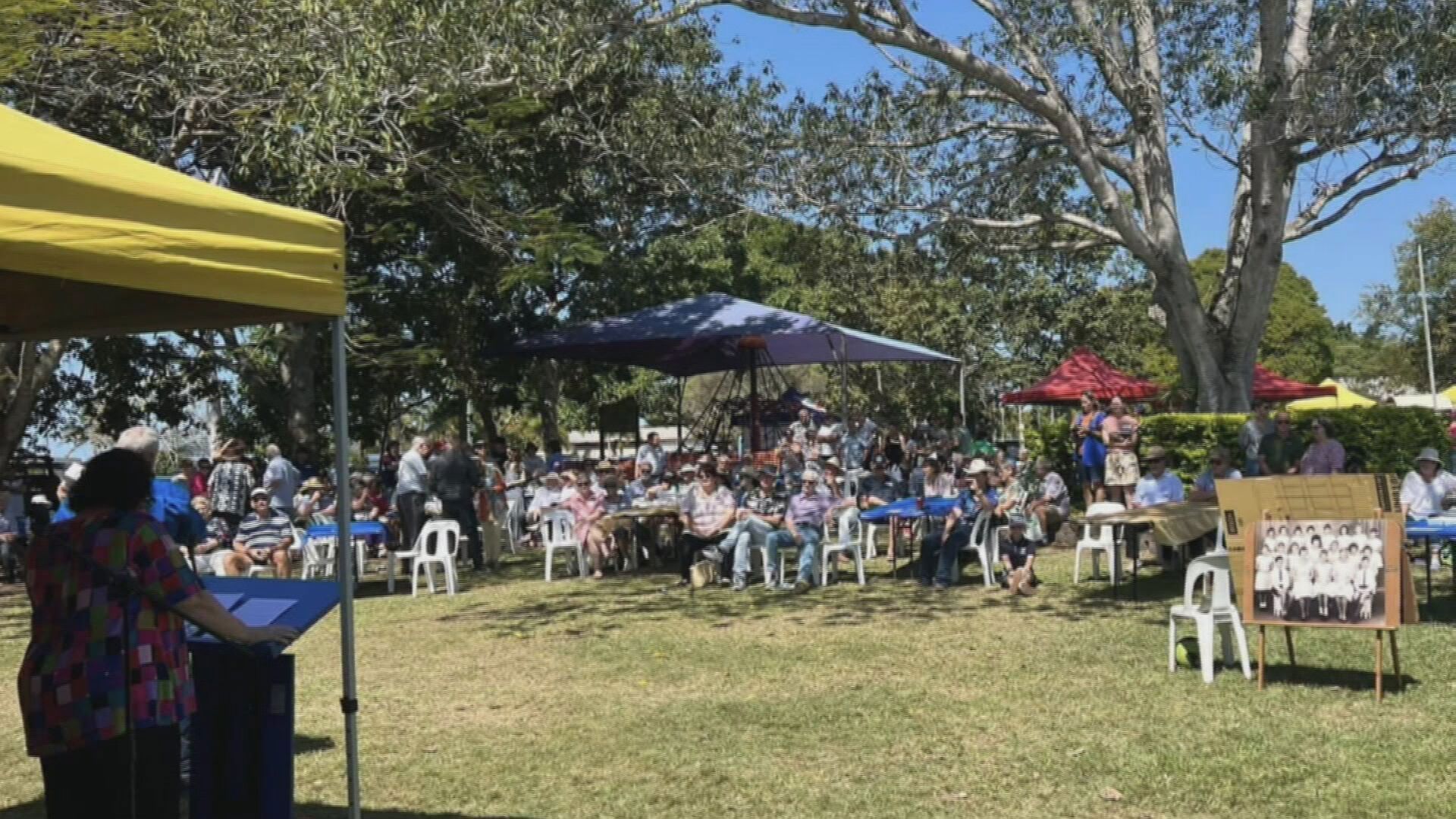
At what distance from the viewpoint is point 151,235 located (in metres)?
3.39

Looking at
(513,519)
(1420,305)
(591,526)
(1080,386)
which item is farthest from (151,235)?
(1420,305)

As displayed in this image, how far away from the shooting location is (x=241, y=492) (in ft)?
43.2

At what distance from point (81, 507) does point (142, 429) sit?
1.46 meters

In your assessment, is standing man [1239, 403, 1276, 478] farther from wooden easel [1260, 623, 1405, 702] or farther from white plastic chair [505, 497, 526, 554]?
white plastic chair [505, 497, 526, 554]

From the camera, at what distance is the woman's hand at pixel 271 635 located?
370cm

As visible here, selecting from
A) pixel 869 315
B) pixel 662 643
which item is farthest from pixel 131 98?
pixel 869 315

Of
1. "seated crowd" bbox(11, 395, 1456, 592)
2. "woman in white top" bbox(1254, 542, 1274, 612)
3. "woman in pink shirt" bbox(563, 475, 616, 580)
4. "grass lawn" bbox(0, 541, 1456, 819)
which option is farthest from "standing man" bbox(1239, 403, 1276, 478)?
"woman in white top" bbox(1254, 542, 1274, 612)

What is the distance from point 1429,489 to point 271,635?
917 cm

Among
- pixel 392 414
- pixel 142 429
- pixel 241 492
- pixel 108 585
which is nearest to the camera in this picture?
pixel 108 585

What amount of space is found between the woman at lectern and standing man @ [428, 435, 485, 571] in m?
10.3

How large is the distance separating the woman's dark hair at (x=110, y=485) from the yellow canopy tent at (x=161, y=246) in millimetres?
503

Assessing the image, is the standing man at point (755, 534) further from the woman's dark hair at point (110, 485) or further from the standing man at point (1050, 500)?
the woman's dark hair at point (110, 485)

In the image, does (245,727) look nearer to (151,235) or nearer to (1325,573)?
(151,235)

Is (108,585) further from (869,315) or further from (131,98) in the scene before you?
(869,315)
